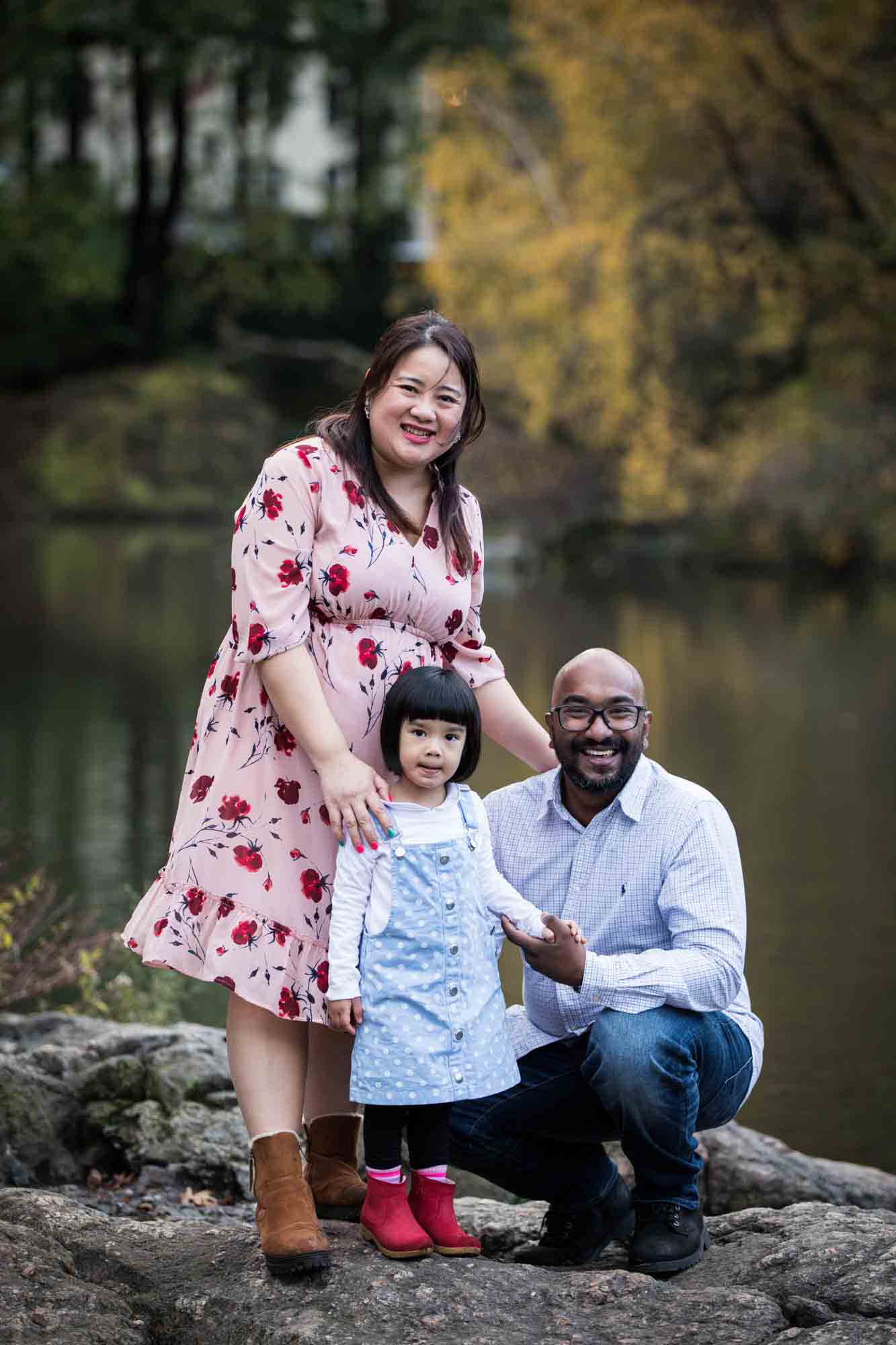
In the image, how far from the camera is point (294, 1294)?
2.63 m

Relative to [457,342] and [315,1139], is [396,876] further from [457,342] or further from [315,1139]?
[457,342]

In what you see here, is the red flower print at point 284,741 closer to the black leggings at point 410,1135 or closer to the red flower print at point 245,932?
the red flower print at point 245,932

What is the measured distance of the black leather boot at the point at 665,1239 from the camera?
284 centimetres

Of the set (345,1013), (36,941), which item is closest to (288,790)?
(345,1013)

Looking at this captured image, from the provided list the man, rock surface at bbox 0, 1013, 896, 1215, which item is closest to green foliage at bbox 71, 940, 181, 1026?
rock surface at bbox 0, 1013, 896, 1215

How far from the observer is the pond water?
19.7ft

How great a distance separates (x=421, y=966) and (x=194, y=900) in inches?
16.7

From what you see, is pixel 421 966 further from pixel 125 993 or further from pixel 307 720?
pixel 125 993

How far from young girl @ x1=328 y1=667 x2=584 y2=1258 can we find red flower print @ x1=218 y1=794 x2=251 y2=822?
0.71ft

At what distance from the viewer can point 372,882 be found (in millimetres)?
2699

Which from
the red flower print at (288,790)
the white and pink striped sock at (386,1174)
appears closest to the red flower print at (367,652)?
the red flower print at (288,790)

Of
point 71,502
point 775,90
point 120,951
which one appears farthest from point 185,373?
point 120,951

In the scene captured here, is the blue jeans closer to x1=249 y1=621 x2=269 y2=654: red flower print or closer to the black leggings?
the black leggings

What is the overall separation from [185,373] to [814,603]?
12.0m
